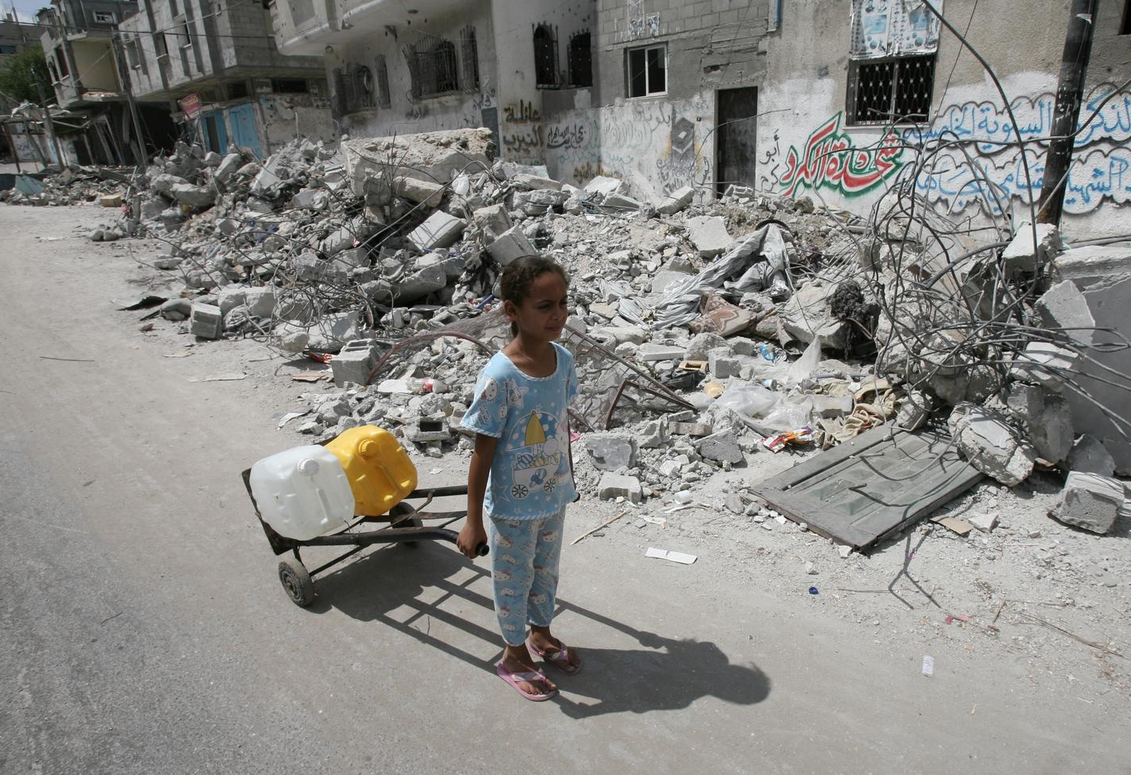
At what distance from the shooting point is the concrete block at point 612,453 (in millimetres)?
4031

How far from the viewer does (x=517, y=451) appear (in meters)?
2.21

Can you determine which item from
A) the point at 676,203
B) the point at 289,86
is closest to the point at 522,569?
the point at 676,203

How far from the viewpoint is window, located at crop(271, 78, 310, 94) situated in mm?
26312

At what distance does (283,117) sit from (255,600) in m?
27.7

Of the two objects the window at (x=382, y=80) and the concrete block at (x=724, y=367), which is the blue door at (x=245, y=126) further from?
the concrete block at (x=724, y=367)

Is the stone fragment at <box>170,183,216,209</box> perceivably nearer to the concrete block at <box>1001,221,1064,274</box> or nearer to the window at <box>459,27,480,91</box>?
the window at <box>459,27,480,91</box>

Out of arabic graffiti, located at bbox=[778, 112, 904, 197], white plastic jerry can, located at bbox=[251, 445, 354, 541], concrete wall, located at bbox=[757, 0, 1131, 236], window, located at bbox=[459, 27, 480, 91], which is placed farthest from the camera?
window, located at bbox=[459, 27, 480, 91]

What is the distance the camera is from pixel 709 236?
26.7ft

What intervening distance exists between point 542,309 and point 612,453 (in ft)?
6.84

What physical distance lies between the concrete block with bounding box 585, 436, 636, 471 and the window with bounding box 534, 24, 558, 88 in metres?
14.1

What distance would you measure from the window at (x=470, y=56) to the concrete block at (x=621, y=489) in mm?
15085

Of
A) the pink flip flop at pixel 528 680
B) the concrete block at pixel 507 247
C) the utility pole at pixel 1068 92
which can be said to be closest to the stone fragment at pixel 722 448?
the pink flip flop at pixel 528 680

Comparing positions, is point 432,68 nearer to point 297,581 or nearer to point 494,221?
point 494,221

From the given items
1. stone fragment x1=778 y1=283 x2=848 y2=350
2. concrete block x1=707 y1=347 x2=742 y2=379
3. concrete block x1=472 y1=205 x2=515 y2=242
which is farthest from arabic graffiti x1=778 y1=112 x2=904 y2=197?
concrete block x1=707 y1=347 x2=742 y2=379
